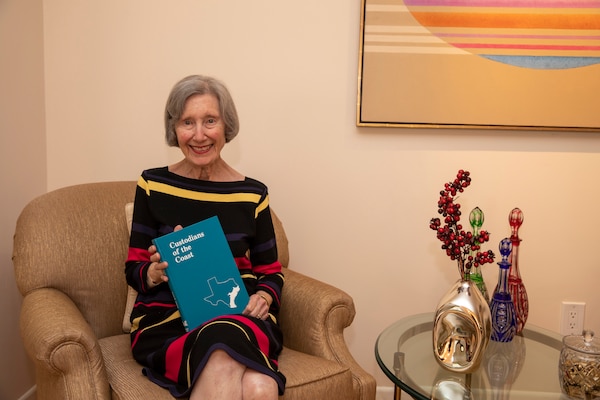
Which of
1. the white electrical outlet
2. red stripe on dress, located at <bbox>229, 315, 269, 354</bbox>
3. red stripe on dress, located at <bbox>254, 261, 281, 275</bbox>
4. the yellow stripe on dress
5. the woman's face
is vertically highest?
the woman's face

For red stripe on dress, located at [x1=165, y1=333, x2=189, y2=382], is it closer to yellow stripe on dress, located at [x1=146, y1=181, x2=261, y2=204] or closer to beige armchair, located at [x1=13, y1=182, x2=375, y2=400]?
beige armchair, located at [x1=13, y1=182, x2=375, y2=400]

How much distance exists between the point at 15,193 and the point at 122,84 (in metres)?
0.61

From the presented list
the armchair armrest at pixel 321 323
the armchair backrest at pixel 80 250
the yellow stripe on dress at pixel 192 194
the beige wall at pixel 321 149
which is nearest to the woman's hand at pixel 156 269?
the yellow stripe on dress at pixel 192 194

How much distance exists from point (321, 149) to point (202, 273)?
3.12ft

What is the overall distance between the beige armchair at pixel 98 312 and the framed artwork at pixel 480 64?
77 cm

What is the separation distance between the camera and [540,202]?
2.41 m

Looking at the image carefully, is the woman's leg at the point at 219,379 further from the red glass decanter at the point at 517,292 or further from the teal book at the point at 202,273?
the red glass decanter at the point at 517,292

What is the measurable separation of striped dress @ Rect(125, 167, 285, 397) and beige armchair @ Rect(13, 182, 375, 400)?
0.07 metres

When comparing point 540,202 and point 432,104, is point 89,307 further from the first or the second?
point 540,202

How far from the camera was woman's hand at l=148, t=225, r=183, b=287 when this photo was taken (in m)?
1.60

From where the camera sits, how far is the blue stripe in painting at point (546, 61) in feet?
7.52

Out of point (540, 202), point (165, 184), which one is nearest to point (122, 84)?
point (165, 184)

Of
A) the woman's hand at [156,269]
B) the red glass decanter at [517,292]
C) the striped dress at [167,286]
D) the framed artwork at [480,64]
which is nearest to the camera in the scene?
the striped dress at [167,286]

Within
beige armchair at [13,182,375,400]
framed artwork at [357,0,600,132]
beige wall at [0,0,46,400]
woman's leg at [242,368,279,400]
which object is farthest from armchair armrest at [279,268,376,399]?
beige wall at [0,0,46,400]
